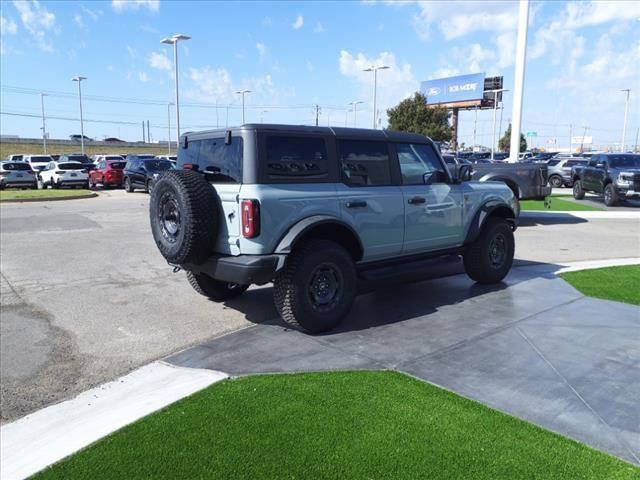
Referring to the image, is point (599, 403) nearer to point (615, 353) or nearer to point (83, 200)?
point (615, 353)

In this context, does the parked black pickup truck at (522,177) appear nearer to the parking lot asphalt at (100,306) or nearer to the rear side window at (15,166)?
the parking lot asphalt at (100,306)

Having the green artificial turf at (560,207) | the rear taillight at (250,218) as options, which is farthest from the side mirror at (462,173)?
the green artificial turf at (560,207)

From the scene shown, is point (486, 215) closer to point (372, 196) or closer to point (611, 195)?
point (372, 196)

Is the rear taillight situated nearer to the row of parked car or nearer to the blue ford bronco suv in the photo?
the blue ford bronco suv

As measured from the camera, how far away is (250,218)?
15.9 ft

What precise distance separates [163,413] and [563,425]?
2.66 metres

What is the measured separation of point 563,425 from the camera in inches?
138

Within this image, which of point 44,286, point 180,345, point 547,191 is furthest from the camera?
point 547,191

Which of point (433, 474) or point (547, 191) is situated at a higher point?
point (547, 191)

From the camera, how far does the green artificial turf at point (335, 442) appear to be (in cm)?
300

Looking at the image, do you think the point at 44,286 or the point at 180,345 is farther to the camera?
the point at 44,286

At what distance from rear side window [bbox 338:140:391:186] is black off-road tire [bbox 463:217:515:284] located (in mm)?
1845

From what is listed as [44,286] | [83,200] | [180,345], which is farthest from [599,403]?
[83,200]

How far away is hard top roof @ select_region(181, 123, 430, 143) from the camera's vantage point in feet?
16.7
